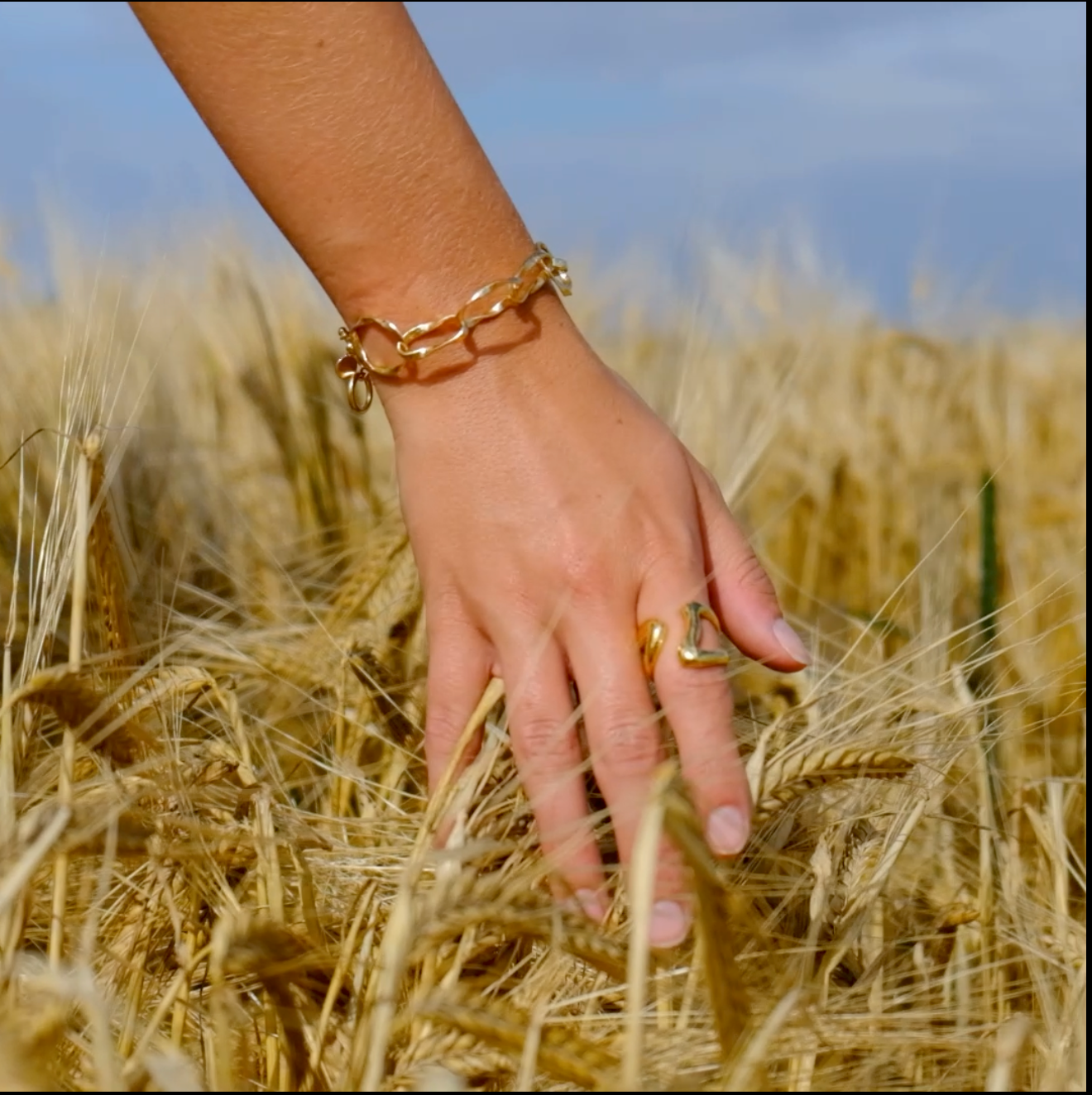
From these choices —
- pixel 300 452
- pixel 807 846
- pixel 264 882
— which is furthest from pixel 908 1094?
pixel 300 452

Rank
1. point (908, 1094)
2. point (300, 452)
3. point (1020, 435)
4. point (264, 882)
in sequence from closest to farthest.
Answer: point (908, 1094) → point (264, 882) → point (300, 452) → point (1020, 435)

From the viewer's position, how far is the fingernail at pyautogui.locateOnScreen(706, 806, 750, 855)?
0.63m

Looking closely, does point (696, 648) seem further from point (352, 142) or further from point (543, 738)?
point (352, 142)

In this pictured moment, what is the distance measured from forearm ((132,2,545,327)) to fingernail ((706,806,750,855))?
1.02ft

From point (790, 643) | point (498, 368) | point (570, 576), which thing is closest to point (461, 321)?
point (498, 368)

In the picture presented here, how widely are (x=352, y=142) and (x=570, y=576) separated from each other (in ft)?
0.83

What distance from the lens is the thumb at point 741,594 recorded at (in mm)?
750

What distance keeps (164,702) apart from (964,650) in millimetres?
880

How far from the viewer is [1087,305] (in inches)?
42.2

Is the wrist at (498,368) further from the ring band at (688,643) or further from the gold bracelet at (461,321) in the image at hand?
the ring band at (688,643)

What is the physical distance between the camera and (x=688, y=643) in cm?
68

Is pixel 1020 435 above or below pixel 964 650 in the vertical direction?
above

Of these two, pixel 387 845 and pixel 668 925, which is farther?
pixel 387 845

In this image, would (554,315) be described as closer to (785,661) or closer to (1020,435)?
(785,661)
